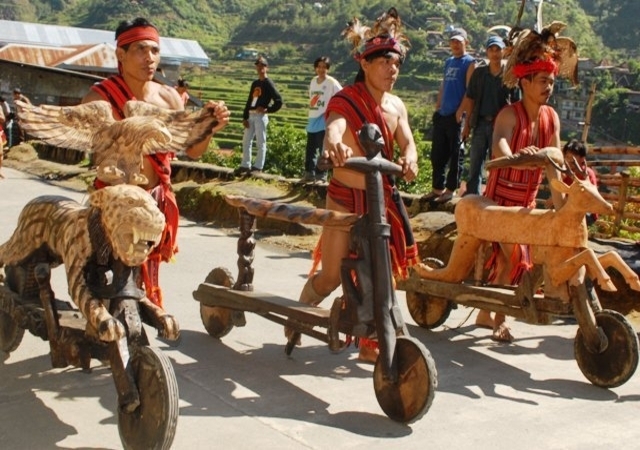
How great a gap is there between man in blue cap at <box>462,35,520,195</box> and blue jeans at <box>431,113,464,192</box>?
2.12 ft

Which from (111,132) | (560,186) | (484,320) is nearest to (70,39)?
(484,320)

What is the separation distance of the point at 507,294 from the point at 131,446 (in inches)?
100

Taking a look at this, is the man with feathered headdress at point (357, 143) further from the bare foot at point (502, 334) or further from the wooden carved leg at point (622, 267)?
the wooden carved leg at point (622, 267)

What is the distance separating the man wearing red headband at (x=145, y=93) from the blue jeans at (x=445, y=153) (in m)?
4.77

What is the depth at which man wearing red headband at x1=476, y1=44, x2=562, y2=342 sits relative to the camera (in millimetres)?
5785

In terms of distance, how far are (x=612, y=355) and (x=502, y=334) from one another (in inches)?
43.7

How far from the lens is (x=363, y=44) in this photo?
17.9 ft

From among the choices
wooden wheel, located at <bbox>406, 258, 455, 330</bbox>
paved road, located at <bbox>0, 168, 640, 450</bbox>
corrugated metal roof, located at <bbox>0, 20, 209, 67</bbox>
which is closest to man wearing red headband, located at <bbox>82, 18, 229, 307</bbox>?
paved road, located at <bbox>0, 168, 640, 450</bbox>

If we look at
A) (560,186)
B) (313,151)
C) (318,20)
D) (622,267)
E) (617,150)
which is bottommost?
(622,267)

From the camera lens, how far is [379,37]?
17.2ft

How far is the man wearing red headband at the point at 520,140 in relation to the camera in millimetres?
5785

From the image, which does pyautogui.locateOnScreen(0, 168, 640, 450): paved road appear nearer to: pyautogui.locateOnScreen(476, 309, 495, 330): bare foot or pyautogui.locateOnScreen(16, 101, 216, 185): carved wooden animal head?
pyautogui.locateOnScreen(476, 309, 495, 330): bare foot

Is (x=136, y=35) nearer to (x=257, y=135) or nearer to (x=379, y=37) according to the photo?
(x=379, y=37)

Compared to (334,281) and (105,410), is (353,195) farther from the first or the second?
(105,410)
